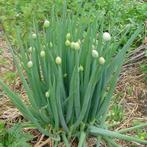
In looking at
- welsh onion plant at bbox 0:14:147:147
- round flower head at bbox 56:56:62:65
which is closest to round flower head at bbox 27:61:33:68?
welsh onion plant at bbox 0:14:147:147

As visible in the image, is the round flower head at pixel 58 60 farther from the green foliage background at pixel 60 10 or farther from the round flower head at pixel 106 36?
the green foliage background at pixel 60 10

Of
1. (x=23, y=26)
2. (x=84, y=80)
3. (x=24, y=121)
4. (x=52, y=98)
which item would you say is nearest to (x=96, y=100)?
(x=84, y=80)

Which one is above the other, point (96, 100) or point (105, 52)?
point (105, 52)

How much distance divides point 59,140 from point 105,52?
527 mm

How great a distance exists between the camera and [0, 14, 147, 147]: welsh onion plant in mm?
2113

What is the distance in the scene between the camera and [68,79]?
7.39 ft

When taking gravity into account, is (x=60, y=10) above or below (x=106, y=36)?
below

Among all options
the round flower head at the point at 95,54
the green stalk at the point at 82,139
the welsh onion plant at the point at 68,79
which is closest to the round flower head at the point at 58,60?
the welsh onion plant at the point at 68,79

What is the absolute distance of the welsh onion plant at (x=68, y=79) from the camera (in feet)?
6.93

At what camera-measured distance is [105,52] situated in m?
2.18

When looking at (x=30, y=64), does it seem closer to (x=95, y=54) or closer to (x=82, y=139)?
(x=95, y=54)

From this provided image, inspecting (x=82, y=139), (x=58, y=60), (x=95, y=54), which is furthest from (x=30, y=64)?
(x=82, y=139)

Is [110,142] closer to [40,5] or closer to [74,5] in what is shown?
[40,5]

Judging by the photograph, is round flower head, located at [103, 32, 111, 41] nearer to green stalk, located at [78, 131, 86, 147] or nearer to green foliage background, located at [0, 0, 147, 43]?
green foliage background, located at [0, 0, 147, 43]
